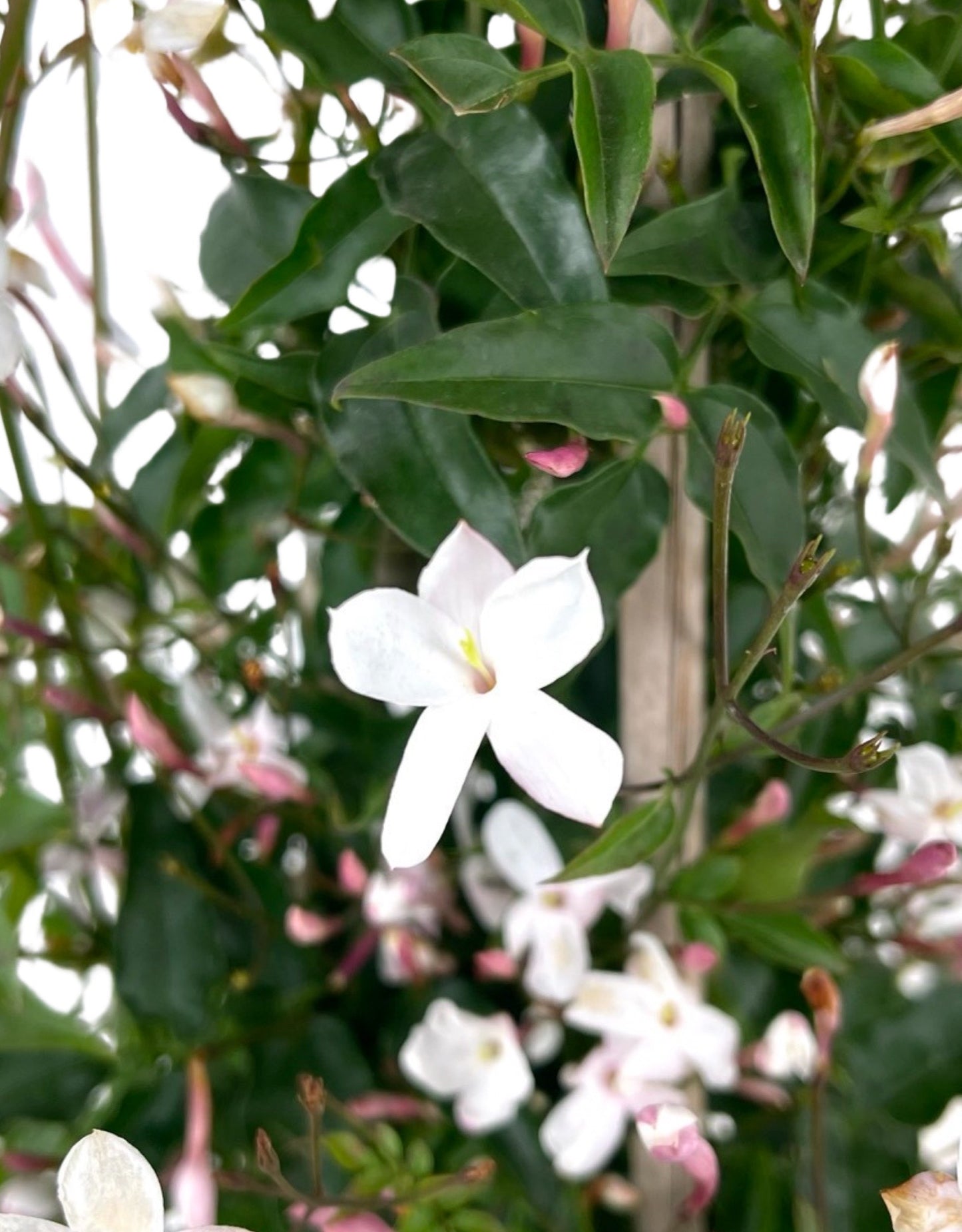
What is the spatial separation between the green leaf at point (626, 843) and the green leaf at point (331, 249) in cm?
13

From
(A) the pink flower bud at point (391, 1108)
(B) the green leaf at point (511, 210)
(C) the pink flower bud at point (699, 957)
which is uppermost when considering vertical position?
(B) the green leaf at point (511, 210)

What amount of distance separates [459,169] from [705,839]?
256 millimetres

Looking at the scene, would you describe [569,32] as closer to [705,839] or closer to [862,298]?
[862,298]

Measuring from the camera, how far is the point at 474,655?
23cm

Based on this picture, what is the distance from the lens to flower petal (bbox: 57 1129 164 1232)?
20 cm

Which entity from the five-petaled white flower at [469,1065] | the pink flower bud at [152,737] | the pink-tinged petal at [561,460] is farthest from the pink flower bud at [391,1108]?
the pink-tinged petal at [561,460]

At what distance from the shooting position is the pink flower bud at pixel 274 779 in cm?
36

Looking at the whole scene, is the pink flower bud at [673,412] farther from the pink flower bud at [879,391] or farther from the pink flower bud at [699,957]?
the pink flower bud at [699,957]

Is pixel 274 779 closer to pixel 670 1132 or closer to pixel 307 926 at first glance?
pixel 307 926

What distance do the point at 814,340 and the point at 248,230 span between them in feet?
0.50

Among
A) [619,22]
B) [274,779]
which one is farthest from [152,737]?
[619,22]

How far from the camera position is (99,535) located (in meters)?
0.43

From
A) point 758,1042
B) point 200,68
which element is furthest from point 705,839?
point 200,68

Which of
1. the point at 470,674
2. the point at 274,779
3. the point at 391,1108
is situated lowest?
the point at 391,1108
